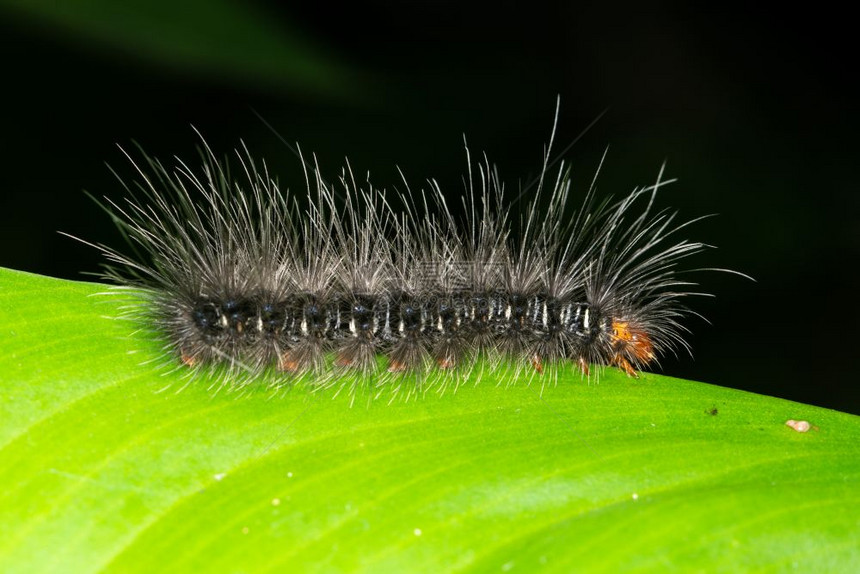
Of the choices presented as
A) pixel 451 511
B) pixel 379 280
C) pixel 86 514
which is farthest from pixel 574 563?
pixel 379 280

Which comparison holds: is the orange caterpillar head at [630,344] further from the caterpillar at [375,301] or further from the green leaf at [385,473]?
the green leaf at [385,473]

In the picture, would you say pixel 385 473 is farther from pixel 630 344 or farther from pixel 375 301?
pixel 630 344

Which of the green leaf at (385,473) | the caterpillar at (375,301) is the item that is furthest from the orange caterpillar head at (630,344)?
the green leaf at (385,473)

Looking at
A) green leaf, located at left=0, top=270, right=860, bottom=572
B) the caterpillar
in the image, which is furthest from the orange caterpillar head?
green leaf, located at left=0, top=270, right=860, bottom=572

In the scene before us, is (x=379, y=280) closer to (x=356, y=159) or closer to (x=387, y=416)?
(x=387, y=416)

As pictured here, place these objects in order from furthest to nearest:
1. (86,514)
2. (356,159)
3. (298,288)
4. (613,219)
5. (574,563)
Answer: (356,159) → (613,219) → (298,288) → (86,514) → (574,563)
